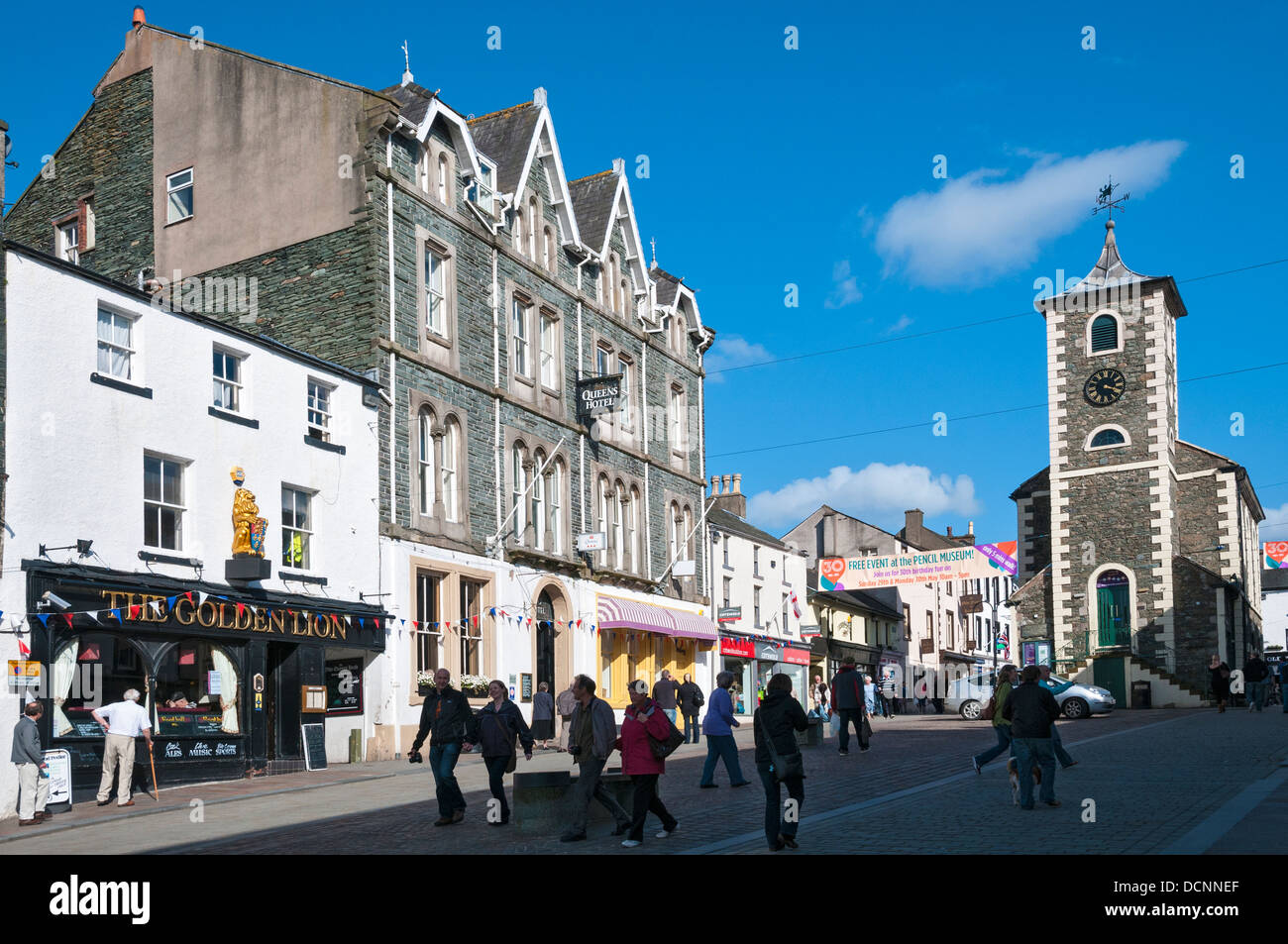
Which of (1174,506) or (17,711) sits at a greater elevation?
(1174,506)

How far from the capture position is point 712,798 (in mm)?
17656

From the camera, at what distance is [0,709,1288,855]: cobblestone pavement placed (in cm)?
1273

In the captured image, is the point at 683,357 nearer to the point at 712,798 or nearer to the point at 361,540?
the point at 361,540

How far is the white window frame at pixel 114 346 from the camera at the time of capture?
22.0 meters

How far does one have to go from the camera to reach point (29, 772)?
59.2 feet

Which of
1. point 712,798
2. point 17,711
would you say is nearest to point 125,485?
point 17,711

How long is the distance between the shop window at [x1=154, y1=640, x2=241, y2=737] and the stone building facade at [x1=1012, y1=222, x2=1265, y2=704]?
37.5 meters

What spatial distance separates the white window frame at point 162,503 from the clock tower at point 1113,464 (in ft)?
127

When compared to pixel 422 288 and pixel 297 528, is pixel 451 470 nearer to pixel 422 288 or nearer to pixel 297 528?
pixel 422 288

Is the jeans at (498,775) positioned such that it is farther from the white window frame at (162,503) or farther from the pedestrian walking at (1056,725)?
the white window frame at (162,503)

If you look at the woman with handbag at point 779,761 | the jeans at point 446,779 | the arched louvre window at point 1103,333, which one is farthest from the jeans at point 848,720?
the arched louvre window at point 1103,333

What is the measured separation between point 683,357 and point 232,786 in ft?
82.8

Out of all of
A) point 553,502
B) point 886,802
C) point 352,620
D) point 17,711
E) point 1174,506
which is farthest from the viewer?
point 1174,506

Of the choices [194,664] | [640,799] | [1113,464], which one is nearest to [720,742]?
[640,799]
